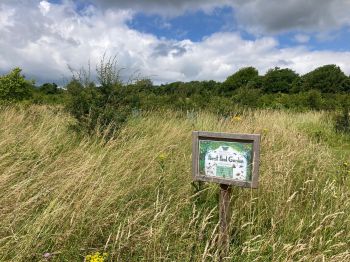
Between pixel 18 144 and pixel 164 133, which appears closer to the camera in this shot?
pixel 18 144

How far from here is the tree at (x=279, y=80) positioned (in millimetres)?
50747

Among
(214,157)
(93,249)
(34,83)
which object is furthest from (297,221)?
(34,83)

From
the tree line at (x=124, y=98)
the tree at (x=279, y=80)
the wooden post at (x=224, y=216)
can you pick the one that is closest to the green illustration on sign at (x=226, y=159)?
the wooden post at (x=224, y=216)

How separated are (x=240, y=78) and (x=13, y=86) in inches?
1733

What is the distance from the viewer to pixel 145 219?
8.20 feet

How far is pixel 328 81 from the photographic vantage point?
47.8 metres

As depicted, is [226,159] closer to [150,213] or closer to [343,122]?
[150,213]

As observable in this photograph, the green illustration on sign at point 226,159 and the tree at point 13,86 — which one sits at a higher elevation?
the tree at point 13,86

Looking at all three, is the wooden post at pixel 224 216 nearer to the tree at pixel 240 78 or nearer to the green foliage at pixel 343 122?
the green foliage at pixel 343 122

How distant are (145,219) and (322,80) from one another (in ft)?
167

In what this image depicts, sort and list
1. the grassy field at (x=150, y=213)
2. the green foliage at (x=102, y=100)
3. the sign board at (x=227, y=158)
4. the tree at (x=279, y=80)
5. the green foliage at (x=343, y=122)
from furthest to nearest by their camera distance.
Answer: the tree at (x=279, y=80)
the green foliage at (x=343, y=122)
the green foliage at (x=102, y=100)
the sign board at (x=227, y=158)
the grassy field at (x=150, y=213)

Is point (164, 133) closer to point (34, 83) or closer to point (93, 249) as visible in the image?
point (93, 249)

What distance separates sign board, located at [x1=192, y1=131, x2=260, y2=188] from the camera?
7.39 ft

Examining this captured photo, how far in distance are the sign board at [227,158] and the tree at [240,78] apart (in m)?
49.8
